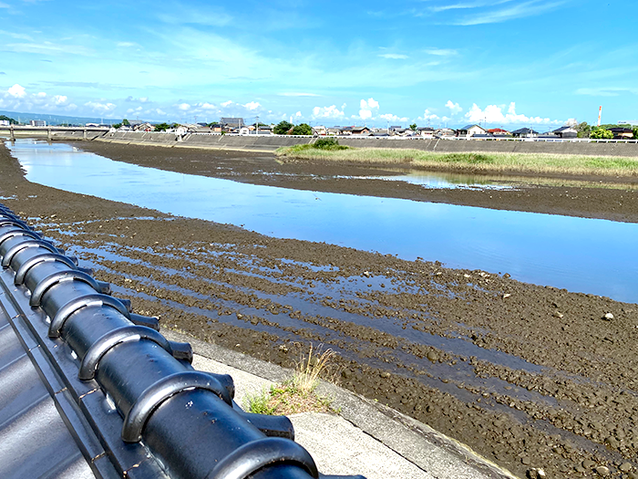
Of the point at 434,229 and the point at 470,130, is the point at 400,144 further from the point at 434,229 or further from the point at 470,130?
the point at 470,130

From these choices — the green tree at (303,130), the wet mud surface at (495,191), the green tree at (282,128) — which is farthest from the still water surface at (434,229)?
the green tree at (282,128)

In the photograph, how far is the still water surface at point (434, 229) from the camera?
14805 mm

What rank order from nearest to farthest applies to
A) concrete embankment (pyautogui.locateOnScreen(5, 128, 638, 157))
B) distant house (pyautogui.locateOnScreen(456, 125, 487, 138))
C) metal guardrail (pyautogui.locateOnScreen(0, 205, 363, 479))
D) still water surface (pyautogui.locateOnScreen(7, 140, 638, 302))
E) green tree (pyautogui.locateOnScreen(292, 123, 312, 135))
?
metal guardrail (pyautogui.locateOnScreen(0, 205, 363, 479)), still water surface (pyautogui.locateOnScreen(7, 140, 638, 302)), concrete embankment (pyautogui.locateOnScreen(5, 128, 638, 157)), green tree (pyautogui.locateOnScreen(292, 123, 312, 135)), distant house (pyautogui.locateOnScreen(456, 125, 487, 138))

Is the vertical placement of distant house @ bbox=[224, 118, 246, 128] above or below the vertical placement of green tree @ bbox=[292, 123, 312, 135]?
above

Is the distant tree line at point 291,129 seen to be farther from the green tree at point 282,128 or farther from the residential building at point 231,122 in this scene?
the residential building at point 231,122

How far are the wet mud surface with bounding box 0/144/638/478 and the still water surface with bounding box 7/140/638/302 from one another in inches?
75.6

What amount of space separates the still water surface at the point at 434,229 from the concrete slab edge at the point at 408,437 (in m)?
9.11

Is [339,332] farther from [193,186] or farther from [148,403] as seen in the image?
[193,186]

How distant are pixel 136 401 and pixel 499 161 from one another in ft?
183

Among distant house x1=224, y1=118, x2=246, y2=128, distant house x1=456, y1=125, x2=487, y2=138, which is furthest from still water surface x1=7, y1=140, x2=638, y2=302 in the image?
distant house x1=224, y1=118, x2=246, y2=128

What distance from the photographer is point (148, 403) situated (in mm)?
1403

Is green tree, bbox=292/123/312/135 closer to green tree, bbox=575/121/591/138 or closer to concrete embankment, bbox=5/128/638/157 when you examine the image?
concrete embankment, bbox=5/128/638/157

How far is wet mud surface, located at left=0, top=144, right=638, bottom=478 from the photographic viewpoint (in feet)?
20.1

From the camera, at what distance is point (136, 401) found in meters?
1.45
